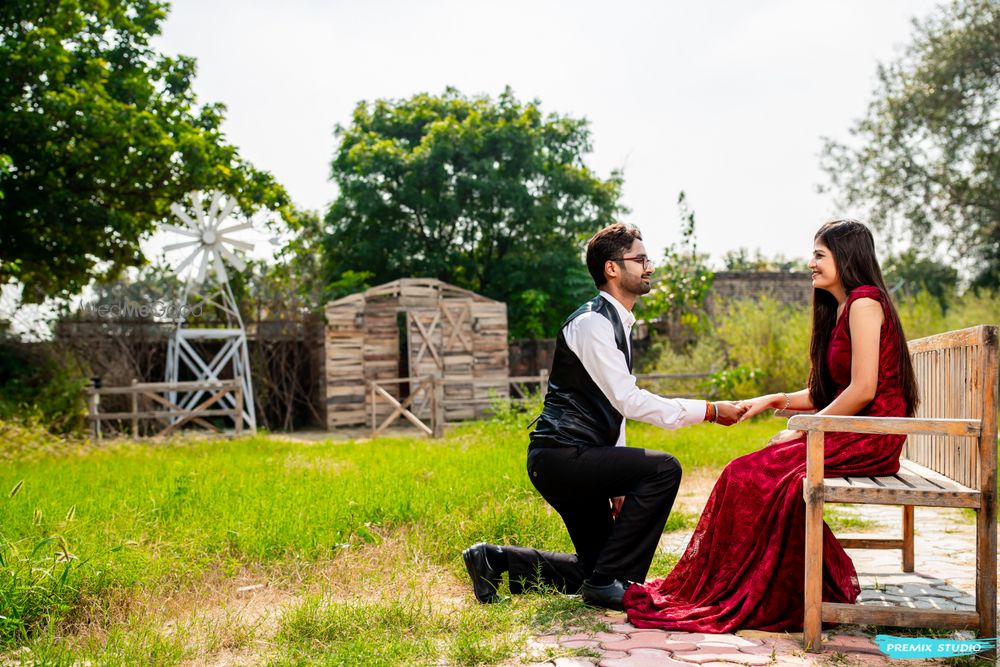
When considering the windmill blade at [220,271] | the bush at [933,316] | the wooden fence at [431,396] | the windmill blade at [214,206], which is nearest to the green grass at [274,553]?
the wooden fence at [431,396]

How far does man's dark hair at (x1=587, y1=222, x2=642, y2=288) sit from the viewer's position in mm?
4238

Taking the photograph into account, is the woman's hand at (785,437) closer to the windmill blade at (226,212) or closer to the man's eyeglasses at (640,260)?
the man's eyeglasses at (640,260)

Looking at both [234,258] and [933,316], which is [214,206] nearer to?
[234,258]

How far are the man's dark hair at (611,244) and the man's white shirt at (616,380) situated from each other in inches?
12.5

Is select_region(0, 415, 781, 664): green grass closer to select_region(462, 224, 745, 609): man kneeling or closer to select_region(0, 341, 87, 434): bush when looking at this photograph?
select_region(462, 224, 745, 609): man kneeling

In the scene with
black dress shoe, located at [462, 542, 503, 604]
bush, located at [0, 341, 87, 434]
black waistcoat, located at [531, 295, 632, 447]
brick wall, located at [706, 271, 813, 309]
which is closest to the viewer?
black waistcoat, located at [531, 295, 632, 447]

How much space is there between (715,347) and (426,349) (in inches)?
237

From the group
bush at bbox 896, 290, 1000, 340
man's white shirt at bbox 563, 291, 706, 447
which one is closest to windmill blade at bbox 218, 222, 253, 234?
bush at bbox 896, 290, 1000, 340

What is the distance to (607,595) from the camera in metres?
3.97

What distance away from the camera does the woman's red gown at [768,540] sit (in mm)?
→ 3760

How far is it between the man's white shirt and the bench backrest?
1.09 metres

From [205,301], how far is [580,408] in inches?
571

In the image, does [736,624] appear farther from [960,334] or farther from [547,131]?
[547,131]

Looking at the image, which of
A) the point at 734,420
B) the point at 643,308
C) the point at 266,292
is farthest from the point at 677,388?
the point at 734,420
